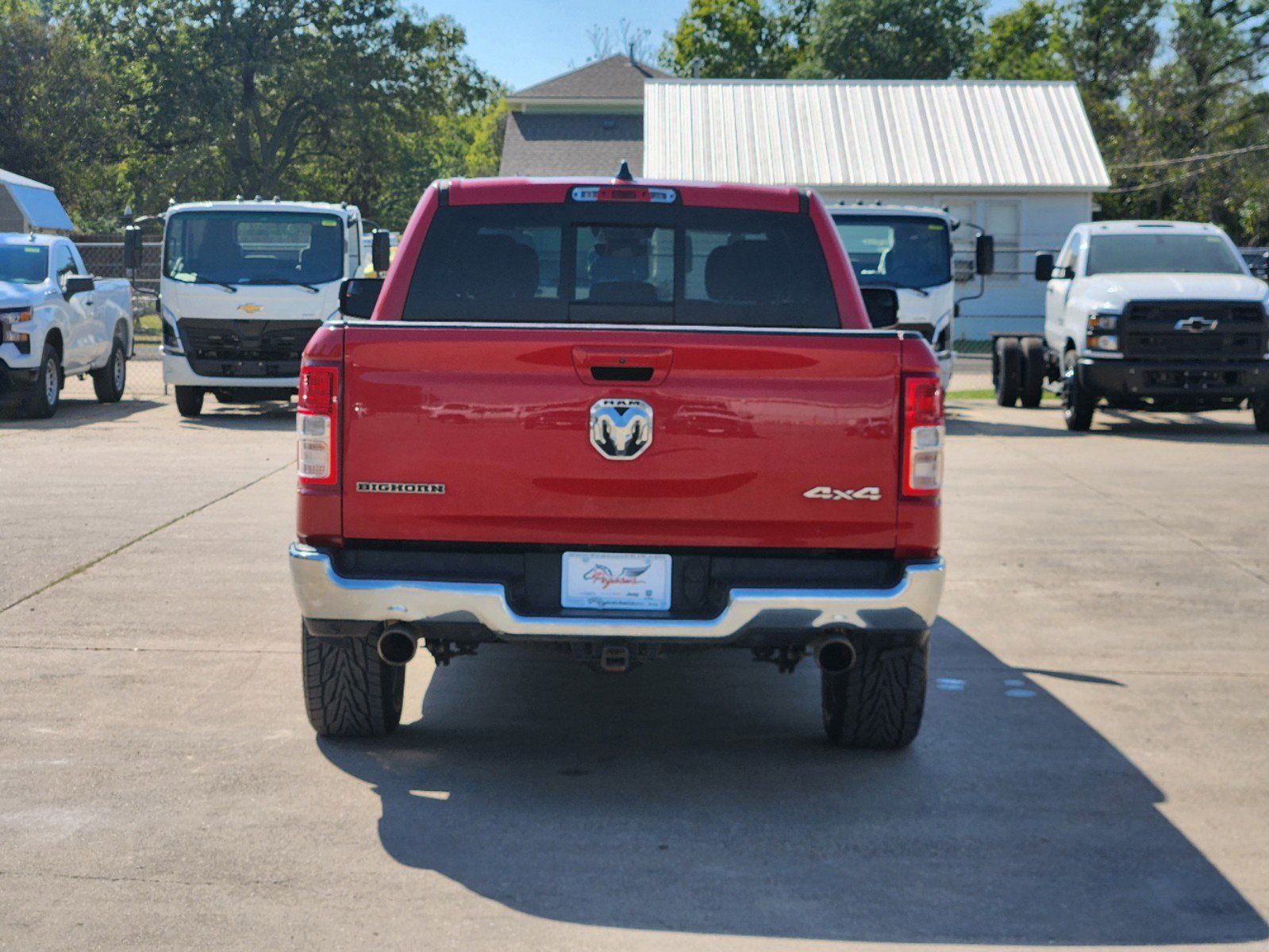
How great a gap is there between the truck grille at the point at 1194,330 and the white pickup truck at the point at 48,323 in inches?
434

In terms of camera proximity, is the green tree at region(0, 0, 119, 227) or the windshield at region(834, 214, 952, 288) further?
the green tree at region(0, 0, 119, 227)

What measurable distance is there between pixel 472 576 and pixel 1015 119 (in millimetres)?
37006

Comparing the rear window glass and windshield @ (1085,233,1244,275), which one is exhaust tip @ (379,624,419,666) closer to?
the rear window glass

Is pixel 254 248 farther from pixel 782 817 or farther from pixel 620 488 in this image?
pixel 782 817

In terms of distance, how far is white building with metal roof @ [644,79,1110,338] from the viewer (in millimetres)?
38344

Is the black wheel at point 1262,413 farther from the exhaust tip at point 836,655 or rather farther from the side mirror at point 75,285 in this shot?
the exhaust tip at point 836,655

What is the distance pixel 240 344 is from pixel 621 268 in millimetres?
13225

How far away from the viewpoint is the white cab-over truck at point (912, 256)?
746 inches

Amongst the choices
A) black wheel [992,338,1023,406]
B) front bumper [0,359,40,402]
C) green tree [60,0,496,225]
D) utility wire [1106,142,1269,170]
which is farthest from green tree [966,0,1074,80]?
front bumper [0,359,40,402]

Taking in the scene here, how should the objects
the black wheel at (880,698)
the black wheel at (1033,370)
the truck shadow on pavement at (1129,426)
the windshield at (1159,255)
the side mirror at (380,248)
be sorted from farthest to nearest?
the black wheel at (1033,370), the windshield at (1159,255), the truck shadow on pavement at (1129,426), the side mirror at (380,248), the black wheel at (880,698)

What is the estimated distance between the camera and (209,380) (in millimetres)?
19172

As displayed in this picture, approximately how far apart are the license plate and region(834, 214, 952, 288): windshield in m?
14.1

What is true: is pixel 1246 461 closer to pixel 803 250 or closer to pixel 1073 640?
pixel 1073 640

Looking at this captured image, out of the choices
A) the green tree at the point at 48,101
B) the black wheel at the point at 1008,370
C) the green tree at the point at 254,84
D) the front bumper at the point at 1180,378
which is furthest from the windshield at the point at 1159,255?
the green tree at the point at 254,84
